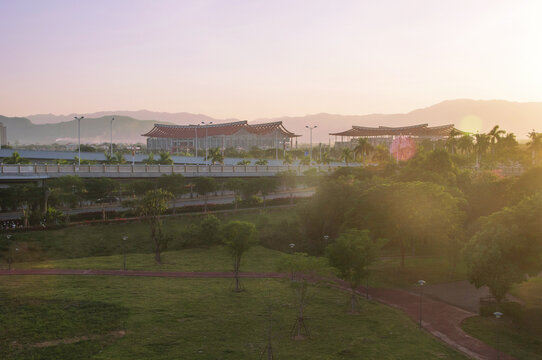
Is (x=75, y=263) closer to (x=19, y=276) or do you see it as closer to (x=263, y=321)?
(x=19, y=276)

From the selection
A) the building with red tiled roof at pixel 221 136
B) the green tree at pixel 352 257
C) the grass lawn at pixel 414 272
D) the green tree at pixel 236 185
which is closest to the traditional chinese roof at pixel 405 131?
the building with red tiled roof at pixel 221 136

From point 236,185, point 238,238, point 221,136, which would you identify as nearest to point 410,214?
point 238,238

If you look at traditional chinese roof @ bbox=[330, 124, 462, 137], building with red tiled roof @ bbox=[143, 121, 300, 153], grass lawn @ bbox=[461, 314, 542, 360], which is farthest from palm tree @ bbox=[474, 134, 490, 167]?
building with red tiled roof @ bbox=[143, 121, 300, 153]

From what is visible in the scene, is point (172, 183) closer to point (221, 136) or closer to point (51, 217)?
point (51, 217)

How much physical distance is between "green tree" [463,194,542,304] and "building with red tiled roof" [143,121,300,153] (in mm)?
144161

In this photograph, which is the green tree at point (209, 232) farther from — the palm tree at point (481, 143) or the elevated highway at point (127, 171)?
the palm tree at point (481, 143)

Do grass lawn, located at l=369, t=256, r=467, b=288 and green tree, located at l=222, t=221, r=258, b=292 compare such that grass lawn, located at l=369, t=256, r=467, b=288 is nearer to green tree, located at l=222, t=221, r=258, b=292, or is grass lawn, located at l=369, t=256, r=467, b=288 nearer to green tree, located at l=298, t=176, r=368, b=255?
green tree, located at l=298, t=176, r=368, b=255

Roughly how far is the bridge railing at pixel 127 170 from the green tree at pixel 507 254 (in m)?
45.5

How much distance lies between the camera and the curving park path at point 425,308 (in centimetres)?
2361

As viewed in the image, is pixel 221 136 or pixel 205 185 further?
pixel 221 136

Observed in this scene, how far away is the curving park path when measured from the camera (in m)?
23.6

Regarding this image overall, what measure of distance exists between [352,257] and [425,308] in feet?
19.9

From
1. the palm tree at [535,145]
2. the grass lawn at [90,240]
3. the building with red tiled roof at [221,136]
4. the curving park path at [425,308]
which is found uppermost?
the building with red tiled roof at [221,136]

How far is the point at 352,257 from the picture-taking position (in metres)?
28.9
